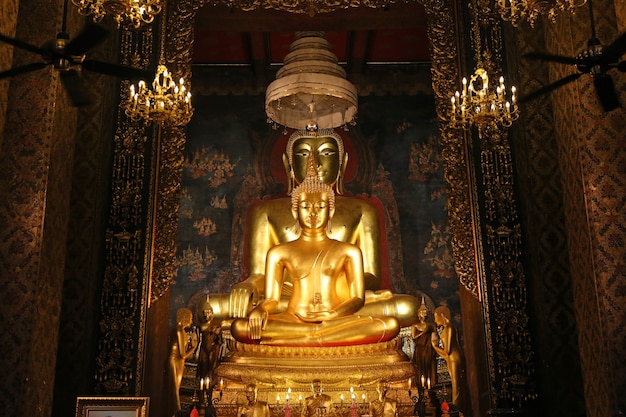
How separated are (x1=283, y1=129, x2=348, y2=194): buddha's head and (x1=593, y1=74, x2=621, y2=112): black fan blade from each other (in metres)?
4.21

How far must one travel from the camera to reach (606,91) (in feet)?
15.0

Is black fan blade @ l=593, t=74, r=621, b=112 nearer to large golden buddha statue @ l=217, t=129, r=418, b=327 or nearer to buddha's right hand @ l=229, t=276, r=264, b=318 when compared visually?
large golden buddha statue @ l=217, t=129, r=418, b=327

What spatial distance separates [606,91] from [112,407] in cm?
353

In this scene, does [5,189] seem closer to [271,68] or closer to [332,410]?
[332,410]

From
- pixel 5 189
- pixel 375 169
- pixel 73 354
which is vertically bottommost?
pixel 73 354

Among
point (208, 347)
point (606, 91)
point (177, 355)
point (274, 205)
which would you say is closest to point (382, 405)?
point (208, 347)

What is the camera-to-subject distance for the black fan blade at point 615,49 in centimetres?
427

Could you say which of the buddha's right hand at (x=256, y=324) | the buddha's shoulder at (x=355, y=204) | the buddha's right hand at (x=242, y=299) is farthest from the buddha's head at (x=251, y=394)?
the buddha's shoulder at (x=355, y=204)

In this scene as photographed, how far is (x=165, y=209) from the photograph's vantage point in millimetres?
6391

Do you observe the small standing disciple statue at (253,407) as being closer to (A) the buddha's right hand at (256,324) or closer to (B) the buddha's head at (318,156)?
(A) the buddha's right hand at (256,324)

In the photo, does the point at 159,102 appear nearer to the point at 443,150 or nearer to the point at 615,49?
the point at 443,150

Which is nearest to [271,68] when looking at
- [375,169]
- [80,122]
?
[375,169]

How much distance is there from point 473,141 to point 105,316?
10.6 feet

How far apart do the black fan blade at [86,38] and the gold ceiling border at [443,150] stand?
2287 millimetres
